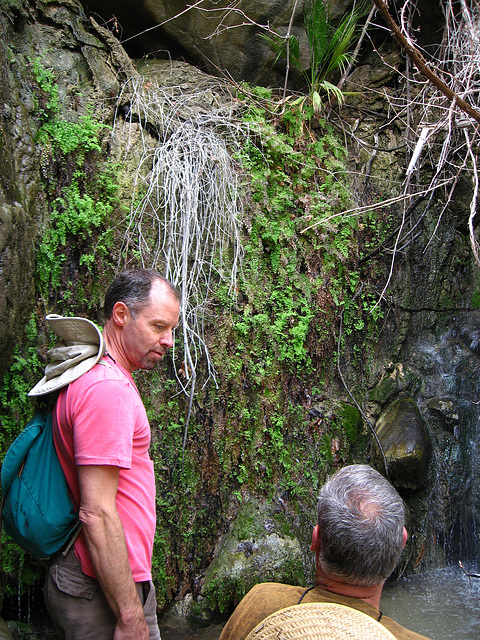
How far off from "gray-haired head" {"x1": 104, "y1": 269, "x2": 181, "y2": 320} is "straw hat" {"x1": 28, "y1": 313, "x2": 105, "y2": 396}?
0.14 meters

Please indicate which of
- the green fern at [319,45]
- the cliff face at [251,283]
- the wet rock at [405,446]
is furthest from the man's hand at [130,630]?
the green fern at [319,45]

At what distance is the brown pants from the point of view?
5.35 feet

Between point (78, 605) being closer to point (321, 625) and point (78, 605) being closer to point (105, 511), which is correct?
point (105, 511)

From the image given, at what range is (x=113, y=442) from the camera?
1.60 metres

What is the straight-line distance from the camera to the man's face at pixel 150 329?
1.94 m

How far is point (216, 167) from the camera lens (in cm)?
366

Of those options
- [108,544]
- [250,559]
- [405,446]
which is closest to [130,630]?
[108,544]

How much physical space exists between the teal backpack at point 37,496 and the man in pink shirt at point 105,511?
0.14ft

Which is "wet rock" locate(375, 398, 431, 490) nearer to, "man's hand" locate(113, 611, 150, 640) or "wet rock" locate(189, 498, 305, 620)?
"wet rock" locate(189, 498, 305, 620)

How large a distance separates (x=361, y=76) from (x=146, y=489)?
4.74 m

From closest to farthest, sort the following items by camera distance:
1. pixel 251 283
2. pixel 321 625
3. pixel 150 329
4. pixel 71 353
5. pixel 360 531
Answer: pixel 321 625 → pixel 360 531 → pixel 71 353 → pixel 150 329 → pixel 251 283

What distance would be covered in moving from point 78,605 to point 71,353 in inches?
33.2

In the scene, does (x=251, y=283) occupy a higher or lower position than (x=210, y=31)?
lower

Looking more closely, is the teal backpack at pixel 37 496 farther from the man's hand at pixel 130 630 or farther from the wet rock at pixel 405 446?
the wet rock at pixel 405 446
